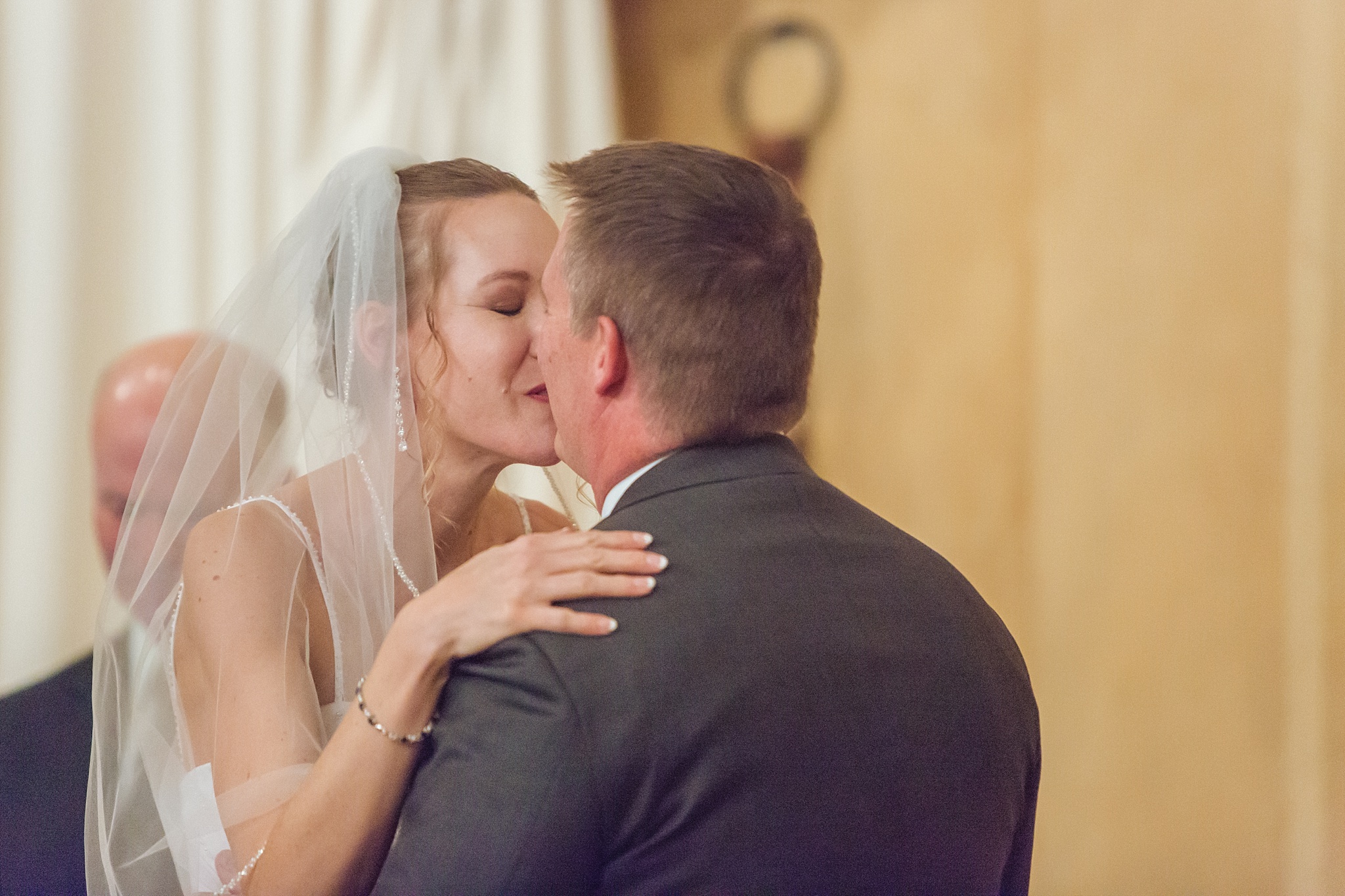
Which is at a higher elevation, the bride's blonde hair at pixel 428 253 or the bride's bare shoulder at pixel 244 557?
the bride's blonde hair at pixel 428 253

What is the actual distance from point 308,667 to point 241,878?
0.90ft

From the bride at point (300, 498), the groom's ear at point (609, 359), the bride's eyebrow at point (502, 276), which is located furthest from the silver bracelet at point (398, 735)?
the bride's eyebrow at point (502, 276)

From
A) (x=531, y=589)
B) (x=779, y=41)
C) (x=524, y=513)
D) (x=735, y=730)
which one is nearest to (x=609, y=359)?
(x=531, y=589)

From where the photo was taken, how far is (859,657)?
103 centimetres

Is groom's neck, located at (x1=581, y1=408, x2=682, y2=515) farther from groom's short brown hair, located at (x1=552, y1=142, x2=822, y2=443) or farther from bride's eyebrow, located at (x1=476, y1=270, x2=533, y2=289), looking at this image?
bride's eyebrow, located at (x1=476, y1=270, x2=533, y2=289)

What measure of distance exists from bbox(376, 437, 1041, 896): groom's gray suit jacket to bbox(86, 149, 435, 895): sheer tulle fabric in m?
0.51

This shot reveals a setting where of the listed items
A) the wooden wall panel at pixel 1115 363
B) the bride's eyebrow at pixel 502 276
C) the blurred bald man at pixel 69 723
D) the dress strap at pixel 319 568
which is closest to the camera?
the dress strap at pixel 319 568

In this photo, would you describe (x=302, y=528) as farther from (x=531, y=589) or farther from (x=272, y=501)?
(x=531, y=589)

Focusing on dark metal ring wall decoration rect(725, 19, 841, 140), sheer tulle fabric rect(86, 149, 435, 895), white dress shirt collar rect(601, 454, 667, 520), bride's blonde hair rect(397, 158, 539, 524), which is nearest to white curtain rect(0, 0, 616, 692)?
dark metal ring wall decoration rect(725, 19, 841, 140)

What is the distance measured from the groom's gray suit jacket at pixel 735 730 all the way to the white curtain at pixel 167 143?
1184mm

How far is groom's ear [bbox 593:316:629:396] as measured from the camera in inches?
45.1

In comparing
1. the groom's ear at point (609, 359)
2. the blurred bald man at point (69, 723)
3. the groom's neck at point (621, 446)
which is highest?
the groom's ear at point (609, 359)

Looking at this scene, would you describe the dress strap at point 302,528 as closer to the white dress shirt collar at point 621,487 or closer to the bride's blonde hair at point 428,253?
the bride's blonde hair at point 428,253

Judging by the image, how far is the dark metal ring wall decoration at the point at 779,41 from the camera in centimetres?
300
